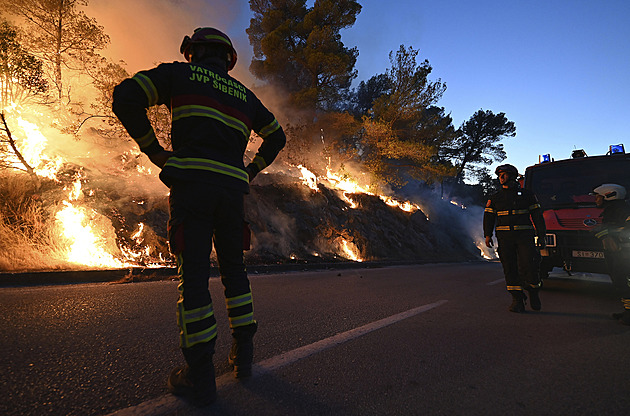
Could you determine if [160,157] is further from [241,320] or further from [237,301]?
[241,320]

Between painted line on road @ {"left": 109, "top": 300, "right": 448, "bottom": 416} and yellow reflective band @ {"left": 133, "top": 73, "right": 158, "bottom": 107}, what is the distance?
1.51m

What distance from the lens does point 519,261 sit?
421cm

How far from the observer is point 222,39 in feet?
6.91

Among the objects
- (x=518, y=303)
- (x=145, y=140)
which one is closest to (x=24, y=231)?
(x=145, y=140)

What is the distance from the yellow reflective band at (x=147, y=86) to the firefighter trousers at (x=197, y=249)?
20.3 inches

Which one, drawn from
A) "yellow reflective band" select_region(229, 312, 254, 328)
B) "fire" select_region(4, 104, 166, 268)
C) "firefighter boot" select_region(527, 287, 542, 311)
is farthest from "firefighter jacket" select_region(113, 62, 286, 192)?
"fire" select_region(4, 104, 166, 268)

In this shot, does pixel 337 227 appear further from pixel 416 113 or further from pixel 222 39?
pixel 222 39

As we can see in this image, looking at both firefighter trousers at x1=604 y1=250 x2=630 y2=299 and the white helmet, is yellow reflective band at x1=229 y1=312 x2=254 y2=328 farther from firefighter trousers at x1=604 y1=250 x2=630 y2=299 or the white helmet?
the white helmet

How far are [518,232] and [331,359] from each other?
130 inches

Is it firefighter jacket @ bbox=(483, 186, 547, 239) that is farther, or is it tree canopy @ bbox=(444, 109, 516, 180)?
tree canopy @ bbox=(444, 109, 516, 180)

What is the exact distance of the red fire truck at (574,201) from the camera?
4961 millimetres

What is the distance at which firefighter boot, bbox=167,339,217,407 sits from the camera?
1544mm

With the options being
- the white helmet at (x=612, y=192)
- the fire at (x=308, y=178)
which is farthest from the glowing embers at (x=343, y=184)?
the white helmet at (x=612, y=192)

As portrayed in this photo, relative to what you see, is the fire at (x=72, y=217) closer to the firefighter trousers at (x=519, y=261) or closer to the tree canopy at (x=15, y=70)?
the tree canopy at (x=15, y=70)
